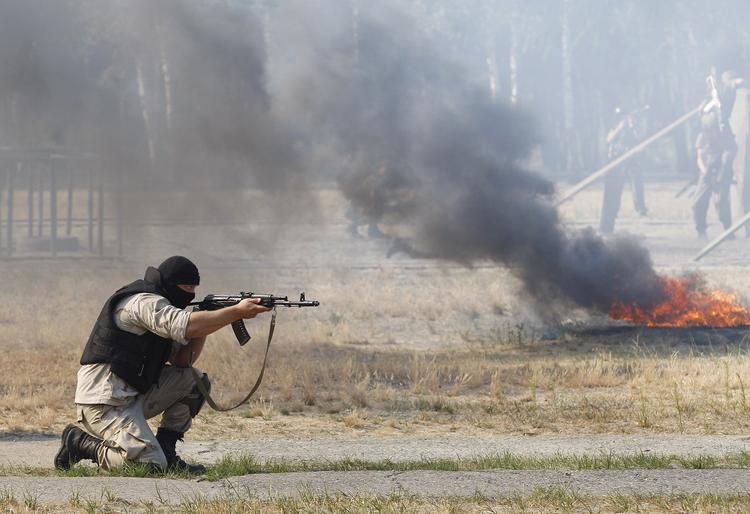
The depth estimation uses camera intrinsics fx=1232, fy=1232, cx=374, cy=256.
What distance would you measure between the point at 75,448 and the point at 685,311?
364 inches

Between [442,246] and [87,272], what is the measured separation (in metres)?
7.19

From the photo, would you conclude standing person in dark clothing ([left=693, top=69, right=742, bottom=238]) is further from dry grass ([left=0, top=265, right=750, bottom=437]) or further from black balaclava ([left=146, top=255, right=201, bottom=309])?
black balaclava ([left=146, top=255, right=201, bottom=309])

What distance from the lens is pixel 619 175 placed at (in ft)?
100

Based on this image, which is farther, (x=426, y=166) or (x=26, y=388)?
(x=426, y=166)

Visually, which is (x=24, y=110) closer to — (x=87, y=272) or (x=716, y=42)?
(x=87, y=272)

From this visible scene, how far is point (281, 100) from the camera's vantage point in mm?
15188

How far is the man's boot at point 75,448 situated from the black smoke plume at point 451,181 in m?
8.17

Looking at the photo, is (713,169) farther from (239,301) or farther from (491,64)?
(491,64)

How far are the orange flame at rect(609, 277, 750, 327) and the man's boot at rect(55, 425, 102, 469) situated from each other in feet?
28.7

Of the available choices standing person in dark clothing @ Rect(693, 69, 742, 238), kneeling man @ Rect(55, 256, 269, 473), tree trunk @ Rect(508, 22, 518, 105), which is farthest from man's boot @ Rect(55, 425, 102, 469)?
tree trunk @ Rect(508, 22, 518, 105)

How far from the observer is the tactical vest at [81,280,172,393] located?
680 cm

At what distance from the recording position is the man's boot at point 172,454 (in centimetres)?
691

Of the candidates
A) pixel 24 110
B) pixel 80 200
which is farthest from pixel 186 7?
pixel 80 200

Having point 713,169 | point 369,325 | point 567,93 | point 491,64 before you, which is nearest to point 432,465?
point 369,325
